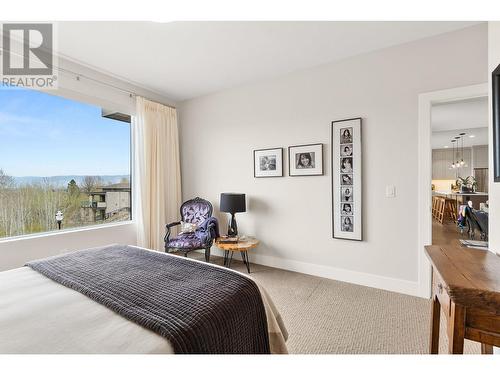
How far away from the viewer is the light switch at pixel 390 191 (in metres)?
2.65

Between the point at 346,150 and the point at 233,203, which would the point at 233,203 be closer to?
the point at 233,203

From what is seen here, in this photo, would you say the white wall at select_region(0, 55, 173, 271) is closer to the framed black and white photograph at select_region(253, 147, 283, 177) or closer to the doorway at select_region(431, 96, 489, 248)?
the framed black and white photograph at select_region(253, 147, 283, 177)

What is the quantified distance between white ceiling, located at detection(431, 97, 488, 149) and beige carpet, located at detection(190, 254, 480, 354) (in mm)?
2913

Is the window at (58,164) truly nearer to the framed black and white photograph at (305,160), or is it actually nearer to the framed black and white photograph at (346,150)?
the framed black and white photograph at (305,160)

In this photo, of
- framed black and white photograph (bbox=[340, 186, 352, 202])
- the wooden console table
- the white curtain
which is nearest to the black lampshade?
the white curtain

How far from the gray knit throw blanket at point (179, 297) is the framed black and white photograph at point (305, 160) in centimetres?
198

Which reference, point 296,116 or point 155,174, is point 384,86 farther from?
point 155,174

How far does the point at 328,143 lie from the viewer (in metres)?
3.01


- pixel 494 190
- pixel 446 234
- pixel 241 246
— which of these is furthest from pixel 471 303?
pixel 446 234

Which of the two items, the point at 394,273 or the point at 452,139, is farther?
the point at 452,139

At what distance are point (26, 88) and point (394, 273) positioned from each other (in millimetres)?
4523

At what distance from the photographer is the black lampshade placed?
3354mm
